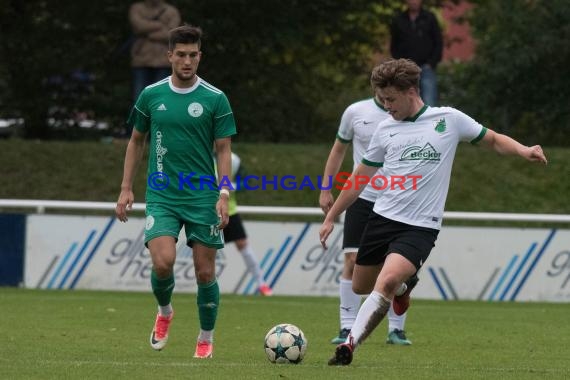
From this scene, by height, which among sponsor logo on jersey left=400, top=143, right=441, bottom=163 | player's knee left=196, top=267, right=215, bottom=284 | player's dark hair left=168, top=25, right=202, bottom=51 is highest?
player's dark hair left=168, top=25, right=202, bottom=51

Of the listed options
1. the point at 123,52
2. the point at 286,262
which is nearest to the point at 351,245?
the point at 286,262

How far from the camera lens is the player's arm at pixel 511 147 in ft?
29.2

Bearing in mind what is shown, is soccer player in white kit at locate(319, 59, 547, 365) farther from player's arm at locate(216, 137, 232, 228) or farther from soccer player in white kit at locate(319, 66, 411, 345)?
soccer player in white kit at locate(319, 66, 411, 345)

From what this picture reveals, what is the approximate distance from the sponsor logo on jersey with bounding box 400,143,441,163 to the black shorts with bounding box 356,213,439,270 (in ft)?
1.47

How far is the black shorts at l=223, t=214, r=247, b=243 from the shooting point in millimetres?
17141

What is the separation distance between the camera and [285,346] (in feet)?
30.1

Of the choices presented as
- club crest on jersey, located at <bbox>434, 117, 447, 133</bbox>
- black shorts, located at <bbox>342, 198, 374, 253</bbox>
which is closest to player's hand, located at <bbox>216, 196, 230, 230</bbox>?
club crest on jersey, located at <bbox>434, 117, 447, 133</bbox>

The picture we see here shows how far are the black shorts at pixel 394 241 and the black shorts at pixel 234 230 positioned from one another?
7.34 m

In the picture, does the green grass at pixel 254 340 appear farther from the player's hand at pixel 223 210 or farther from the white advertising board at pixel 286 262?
the player's hand at pixel 223 210

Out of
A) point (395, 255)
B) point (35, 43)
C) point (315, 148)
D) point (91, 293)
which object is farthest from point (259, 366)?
point (35, 43)

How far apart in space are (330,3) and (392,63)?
13437mm

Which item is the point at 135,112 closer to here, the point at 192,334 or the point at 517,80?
the point at 192,334

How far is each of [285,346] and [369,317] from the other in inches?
25.1

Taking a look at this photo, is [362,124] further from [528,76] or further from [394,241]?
[528,76]
